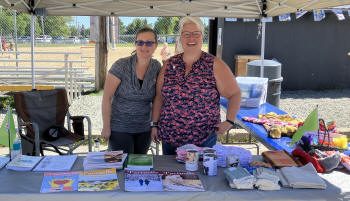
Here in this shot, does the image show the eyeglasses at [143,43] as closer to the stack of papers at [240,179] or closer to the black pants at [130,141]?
the black pants at [130,141]

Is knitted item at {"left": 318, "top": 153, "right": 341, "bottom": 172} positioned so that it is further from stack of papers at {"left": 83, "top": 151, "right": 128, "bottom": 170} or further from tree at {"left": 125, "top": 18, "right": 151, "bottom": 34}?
tree at {"left": 125, "top": 18, "right": 151, "bottom": 34}

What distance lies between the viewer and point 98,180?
6.74 ft

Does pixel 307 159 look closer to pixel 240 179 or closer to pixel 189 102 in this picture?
pixel 240 179

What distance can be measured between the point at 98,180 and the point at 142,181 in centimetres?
23

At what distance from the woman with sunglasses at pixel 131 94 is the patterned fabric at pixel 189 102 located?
20 centimetres

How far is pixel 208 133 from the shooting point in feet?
8.70

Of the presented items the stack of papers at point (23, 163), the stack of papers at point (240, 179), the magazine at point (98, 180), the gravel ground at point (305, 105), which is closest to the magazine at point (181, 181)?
the stack of papers at point (240, 179)

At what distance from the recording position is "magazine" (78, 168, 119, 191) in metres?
1.97

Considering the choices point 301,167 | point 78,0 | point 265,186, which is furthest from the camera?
point 78,0

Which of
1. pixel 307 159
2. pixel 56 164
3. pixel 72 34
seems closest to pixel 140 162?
pixel 56 164

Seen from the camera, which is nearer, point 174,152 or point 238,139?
point 174,152

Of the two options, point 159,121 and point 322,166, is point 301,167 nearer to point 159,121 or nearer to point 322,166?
point 322,166

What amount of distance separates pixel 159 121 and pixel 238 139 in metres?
3.22

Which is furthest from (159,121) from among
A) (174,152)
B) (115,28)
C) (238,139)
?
(115,28)
